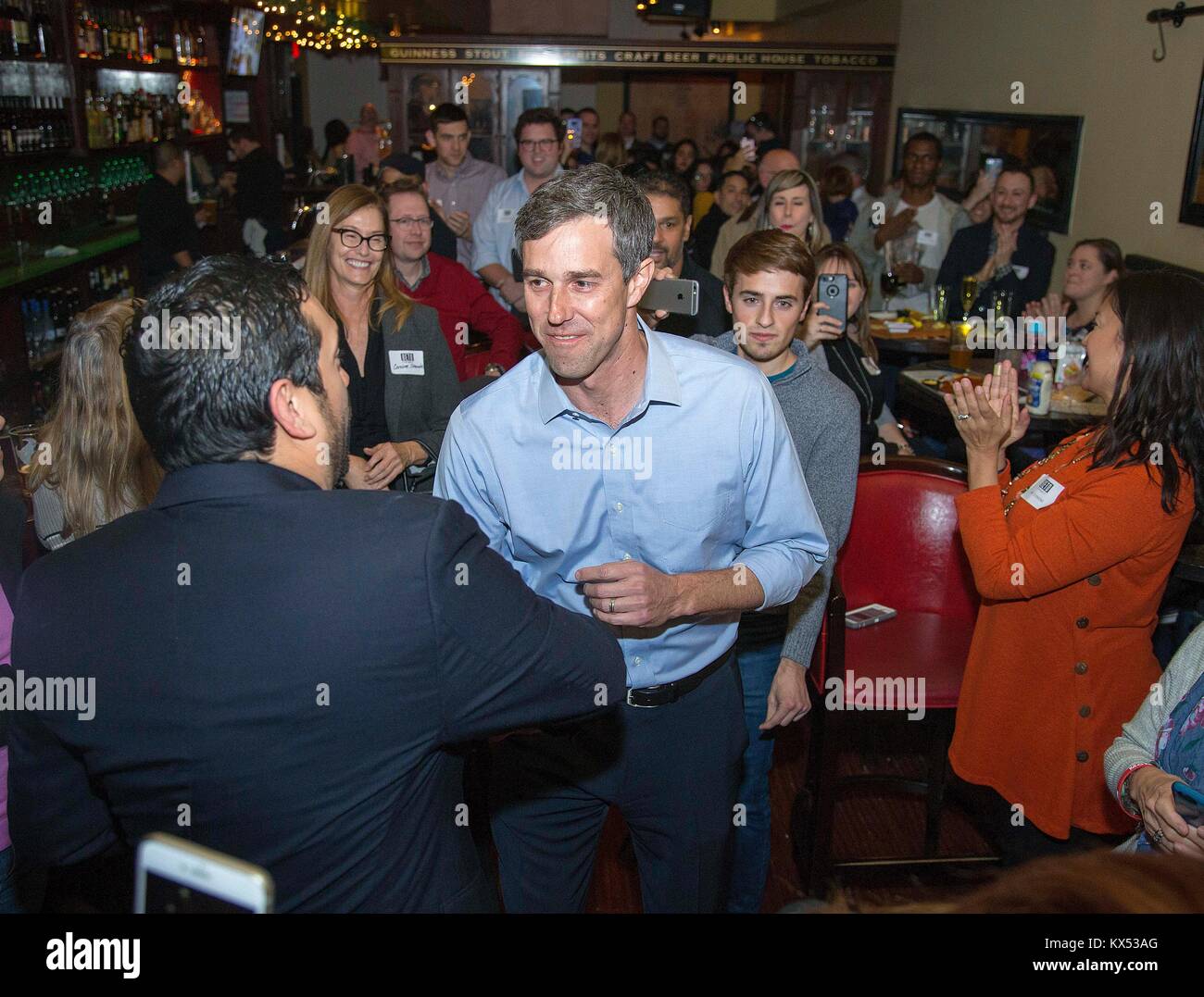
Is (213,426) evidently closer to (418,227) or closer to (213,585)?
(213,585)

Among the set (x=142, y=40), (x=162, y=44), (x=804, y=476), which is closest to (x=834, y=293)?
(x=804, y=476)

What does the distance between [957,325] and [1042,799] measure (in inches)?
110

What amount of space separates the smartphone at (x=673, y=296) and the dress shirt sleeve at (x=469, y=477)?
0.87 metres

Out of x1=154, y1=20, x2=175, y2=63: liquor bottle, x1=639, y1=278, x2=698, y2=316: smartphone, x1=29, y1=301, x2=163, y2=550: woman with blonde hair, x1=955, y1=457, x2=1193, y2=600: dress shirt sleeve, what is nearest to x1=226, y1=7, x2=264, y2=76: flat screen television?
x1=154, y1=20, x2=175, y2=63: liquor bottle

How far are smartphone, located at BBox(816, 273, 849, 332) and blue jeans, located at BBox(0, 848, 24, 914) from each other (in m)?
2.47

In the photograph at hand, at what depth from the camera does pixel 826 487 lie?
6.97 ft

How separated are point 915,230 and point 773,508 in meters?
4.72

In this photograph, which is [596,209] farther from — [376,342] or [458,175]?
[458,175]

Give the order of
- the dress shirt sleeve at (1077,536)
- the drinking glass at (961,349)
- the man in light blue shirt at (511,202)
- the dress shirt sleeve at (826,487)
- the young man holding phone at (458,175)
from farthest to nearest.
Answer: the young man holding phone at (458,175)
the man in light blue shirt at (511,202)
the drinking glass at (961,349)
the dress shirt sleeve at (826,487)
the dress shirt sleeve at (1077,536)

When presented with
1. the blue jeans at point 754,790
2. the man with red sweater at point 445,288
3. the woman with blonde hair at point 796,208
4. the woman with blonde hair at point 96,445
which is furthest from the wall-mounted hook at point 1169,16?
the woman with blonde hair at point 96,445

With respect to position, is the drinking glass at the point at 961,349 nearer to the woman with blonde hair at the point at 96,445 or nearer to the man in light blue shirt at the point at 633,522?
the man in light blue shirt at the point at 633,522

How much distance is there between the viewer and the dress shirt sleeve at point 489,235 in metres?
4.58

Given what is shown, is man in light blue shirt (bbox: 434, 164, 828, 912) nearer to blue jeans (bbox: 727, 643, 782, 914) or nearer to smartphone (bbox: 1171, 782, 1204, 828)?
blue jeans (bbox: 727, 643, 782, 914)
